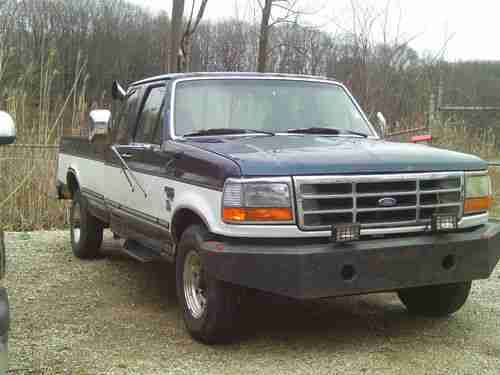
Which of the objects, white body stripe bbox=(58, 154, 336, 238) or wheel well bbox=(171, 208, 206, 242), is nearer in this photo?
white body stripe bbox=(58, 154, 336, 238)

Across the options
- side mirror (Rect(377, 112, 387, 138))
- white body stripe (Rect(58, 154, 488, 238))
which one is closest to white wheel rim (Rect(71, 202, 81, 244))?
white body stripe (Rect(58, 154, 488, 238))

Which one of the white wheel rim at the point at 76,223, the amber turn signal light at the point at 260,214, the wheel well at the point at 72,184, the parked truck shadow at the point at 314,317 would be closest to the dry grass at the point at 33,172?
the wheel well at the point at 72,184

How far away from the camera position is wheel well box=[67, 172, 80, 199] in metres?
7.69

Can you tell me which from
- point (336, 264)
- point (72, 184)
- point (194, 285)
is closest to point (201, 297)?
point (194, 285)

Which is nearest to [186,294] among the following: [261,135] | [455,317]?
[261,135]

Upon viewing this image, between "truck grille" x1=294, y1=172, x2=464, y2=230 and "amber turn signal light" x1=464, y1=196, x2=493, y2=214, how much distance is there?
68 millimetres

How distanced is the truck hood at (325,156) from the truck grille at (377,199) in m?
0.06

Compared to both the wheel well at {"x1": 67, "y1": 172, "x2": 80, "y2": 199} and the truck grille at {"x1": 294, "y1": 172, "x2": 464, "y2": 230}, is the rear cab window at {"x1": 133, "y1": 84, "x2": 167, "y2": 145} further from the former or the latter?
the wheel well at {"x1": 67, "y1": 172, "x2": 80, "y2": 199}

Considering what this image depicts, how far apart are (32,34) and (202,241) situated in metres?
13.7

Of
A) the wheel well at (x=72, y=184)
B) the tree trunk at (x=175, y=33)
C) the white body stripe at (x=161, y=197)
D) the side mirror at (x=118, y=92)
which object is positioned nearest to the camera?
the white body stripe at (x=161, y=197)

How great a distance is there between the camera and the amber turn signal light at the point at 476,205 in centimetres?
449

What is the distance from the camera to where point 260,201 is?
13.0ft

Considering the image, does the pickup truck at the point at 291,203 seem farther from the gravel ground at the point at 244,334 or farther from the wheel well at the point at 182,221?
the gravel ground at the point at 244,334

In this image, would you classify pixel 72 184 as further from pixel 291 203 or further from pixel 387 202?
pixel 387 202
